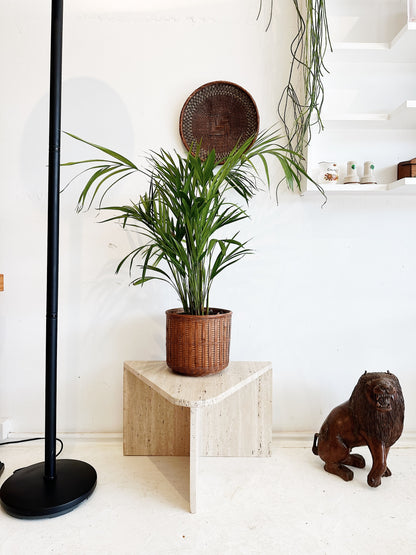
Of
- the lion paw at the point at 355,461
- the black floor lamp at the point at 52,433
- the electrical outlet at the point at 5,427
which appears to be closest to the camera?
the black floor lamp at the point at 52,433

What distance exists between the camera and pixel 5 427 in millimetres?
1473

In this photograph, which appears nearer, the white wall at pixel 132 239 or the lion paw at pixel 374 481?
the lion paw at pixel 374 481

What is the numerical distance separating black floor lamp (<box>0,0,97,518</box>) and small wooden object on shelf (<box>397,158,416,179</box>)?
1126 millimetres

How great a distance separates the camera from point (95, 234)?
1502 millimetres

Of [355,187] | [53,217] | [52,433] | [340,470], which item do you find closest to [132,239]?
[53,217]

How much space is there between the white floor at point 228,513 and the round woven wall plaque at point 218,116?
1.08 m

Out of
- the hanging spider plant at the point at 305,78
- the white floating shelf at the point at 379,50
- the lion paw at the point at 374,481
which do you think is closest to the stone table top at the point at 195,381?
the lion paw at the point at 374,481

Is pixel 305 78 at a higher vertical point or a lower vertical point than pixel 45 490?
higher

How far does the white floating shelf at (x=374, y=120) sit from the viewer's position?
1.35 metres

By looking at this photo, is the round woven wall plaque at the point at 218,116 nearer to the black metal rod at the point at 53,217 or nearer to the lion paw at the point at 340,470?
the black metal rod at the point at 53,217

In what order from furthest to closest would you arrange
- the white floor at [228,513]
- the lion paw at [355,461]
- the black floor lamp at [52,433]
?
1. the lion paw at [355,461]
2. the black floor lamp at [52,433]
3. the white floor at [228,513]

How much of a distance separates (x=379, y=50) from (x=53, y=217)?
1182mm

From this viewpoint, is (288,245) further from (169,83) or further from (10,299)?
(10,299)

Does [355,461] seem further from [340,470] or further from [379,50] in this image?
[379,50]
